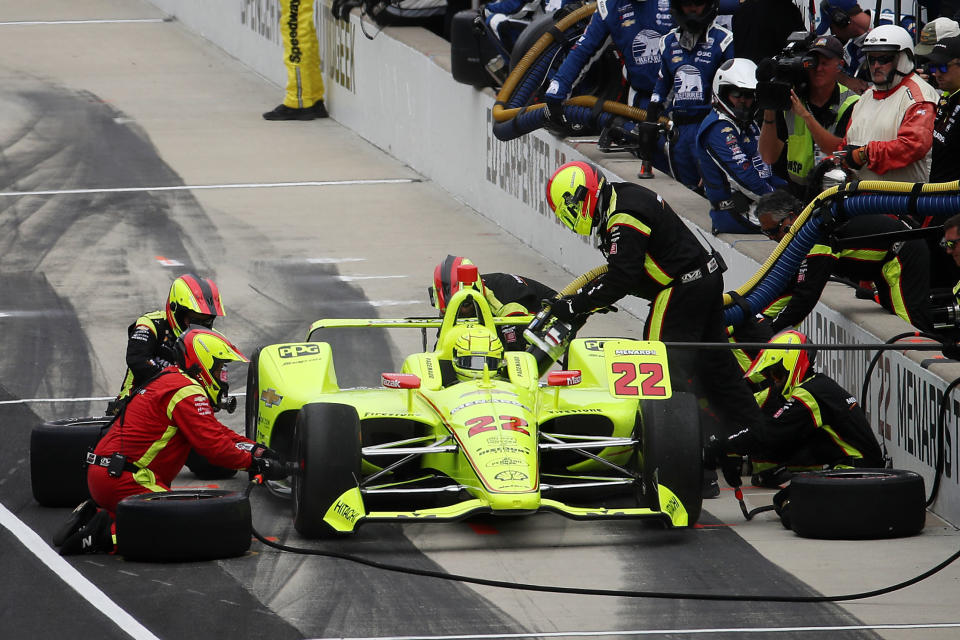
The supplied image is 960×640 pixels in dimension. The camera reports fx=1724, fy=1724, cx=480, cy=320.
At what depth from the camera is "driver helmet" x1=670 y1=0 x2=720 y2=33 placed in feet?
46.6

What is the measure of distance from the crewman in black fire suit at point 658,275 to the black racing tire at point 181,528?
2913 mm

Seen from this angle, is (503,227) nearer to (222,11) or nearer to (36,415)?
(36,415)

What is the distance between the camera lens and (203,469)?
11070mm

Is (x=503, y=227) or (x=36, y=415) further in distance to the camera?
(x=503, y=227)

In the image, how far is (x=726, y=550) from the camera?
9.48 meters

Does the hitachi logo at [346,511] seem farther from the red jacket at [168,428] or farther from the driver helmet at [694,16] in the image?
the driver helmet at [694,16]

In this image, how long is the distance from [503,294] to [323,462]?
3.25m

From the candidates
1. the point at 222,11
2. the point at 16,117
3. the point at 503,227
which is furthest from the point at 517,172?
the point at 222,11

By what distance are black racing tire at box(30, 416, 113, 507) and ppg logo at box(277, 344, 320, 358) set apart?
46.0 inches

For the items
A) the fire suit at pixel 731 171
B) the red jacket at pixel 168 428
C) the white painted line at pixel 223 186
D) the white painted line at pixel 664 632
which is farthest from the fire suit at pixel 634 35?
the white painted line at pixel 664 632

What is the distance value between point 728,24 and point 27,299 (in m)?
6.85

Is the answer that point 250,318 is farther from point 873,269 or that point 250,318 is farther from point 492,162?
point 873,269

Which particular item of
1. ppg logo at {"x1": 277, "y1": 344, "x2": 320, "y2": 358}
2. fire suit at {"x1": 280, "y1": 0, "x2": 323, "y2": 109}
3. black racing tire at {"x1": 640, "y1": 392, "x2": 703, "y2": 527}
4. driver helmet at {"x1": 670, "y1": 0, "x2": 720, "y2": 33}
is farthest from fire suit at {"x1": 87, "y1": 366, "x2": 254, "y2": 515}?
fire suit at {"x1": 280, "y1": 0, "x2": 323, "y2": 109}

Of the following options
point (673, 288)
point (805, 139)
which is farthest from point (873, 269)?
point (805, 139)
